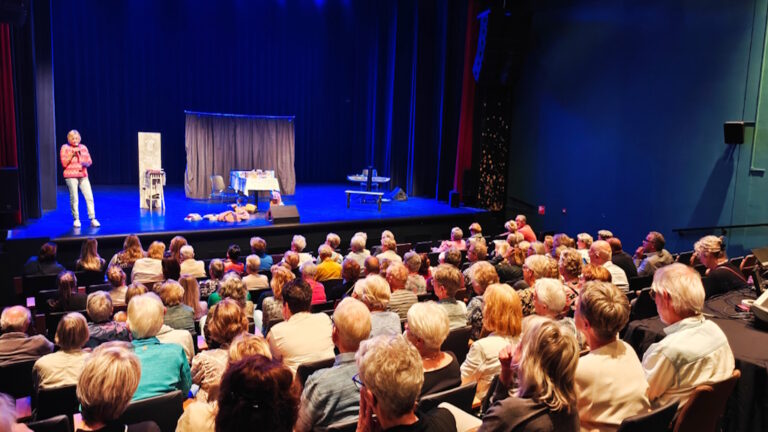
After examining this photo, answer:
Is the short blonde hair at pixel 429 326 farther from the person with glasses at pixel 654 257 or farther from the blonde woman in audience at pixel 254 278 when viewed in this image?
the person with glasses at pixel 654 257

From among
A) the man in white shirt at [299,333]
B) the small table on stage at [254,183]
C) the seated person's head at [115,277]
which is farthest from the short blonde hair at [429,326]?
the small table on stage at [254,183]

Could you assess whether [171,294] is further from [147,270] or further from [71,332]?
[147,270]

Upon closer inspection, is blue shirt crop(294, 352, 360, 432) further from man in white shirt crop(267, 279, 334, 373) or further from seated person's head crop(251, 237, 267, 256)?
seated person's head crop(251, 237, 267, 256)

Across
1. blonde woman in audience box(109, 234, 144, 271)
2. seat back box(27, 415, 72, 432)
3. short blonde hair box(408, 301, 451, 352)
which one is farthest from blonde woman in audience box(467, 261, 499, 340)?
blonde woman in audience box(109, 234, 144, 271)

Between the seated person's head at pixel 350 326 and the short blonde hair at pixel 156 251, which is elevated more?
the seated person's head at pixel 350 326

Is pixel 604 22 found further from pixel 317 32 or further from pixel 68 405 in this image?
pixel 68 405

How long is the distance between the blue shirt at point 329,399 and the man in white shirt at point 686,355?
147 cm

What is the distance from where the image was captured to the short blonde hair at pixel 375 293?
3996mm

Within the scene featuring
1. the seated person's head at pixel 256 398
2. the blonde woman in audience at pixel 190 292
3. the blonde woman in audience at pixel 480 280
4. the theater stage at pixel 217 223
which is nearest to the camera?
the seated person's head at pixel 256 398

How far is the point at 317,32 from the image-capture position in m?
17.4

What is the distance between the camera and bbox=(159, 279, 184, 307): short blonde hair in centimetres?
436

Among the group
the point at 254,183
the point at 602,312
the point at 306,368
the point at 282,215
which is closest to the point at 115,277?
the point at 306,368

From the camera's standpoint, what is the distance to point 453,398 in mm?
2670

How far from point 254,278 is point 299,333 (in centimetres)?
246
